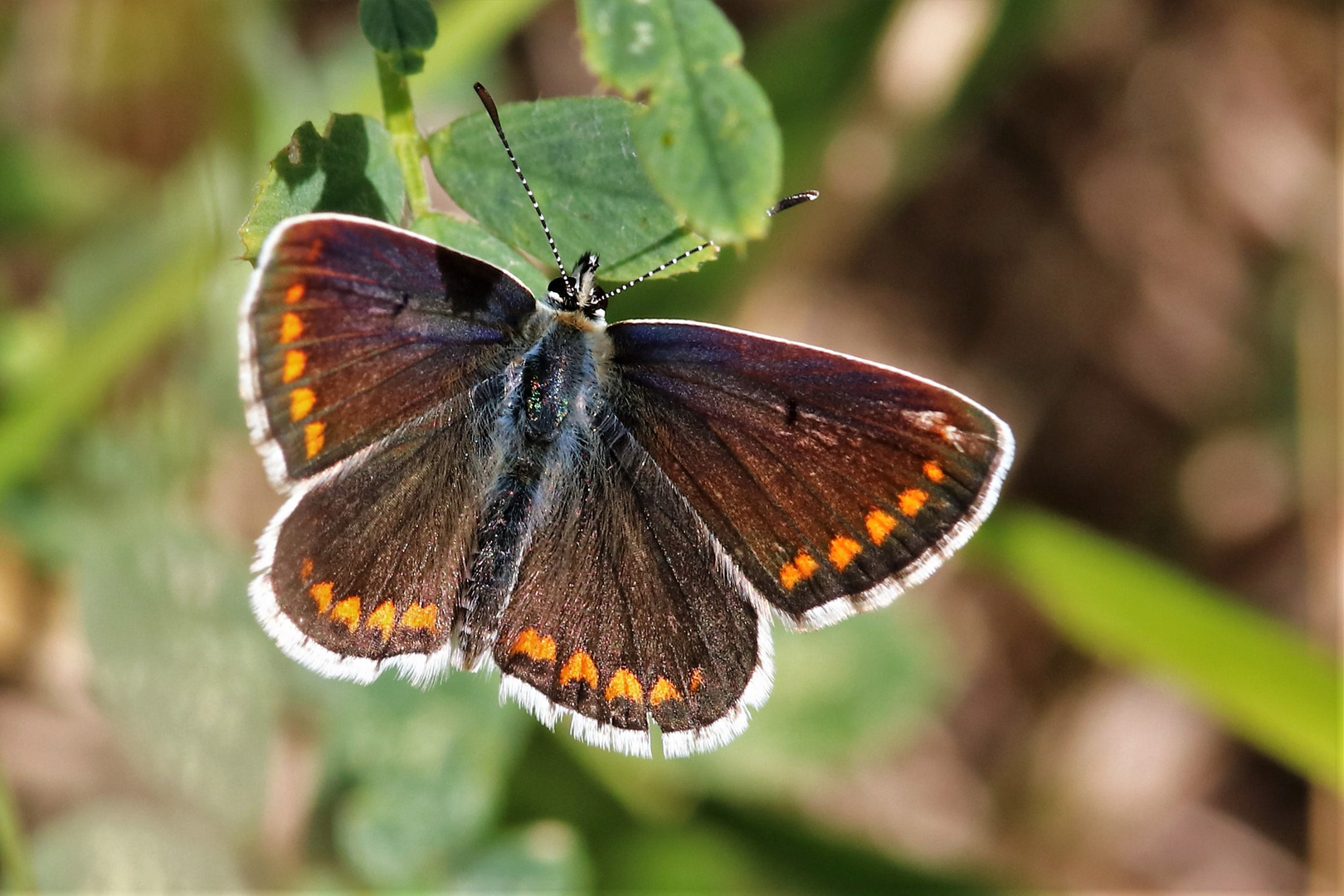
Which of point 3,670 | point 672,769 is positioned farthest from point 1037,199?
point 3,670

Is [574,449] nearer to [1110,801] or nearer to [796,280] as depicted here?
[796,280]

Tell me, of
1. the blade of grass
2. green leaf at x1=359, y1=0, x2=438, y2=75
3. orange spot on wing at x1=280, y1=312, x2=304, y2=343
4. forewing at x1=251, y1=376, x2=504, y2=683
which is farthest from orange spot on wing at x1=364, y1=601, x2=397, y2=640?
the blade of grass

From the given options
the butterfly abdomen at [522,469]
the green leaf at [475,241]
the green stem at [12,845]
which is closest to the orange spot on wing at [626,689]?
the butterfly abdomen at [522,469]

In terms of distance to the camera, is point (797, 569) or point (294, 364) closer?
point (294, 364)

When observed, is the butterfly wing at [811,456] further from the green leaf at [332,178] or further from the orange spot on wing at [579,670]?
the green leaf at [332,178]

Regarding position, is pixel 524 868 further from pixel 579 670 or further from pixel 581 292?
pixel 581 292

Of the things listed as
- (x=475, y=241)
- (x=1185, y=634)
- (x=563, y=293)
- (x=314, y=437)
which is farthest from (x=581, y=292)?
(x=1185, y=634)
